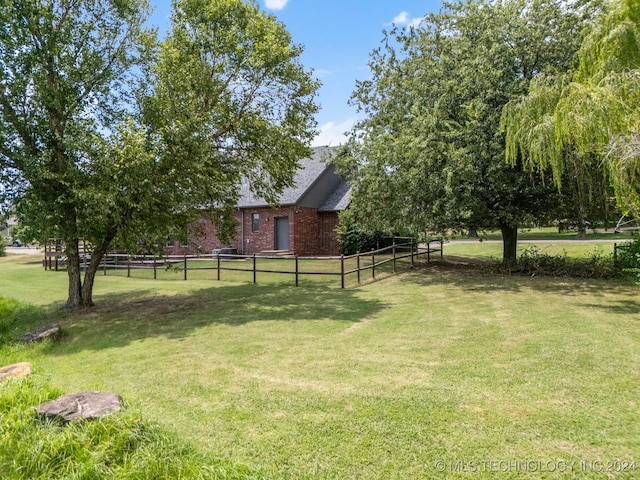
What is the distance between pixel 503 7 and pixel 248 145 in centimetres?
942

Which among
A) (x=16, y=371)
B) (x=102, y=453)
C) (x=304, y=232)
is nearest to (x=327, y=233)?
(x=304, y=232)

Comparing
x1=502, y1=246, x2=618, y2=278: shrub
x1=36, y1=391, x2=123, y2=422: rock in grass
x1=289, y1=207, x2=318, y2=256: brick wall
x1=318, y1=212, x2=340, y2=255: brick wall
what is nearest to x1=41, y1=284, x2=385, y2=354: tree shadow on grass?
x1=36, y1=391, x2=123, y2=422: rock in grass

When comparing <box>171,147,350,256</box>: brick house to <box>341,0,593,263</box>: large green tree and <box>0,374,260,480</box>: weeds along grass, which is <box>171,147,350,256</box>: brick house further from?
<box>0,374,260,480</box>: weeds along grass

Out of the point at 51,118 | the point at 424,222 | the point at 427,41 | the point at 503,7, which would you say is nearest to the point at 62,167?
the point at 51,118

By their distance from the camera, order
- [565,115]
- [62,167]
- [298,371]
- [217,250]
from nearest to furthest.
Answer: [298,371], [565,115], [62,167], [217,250]

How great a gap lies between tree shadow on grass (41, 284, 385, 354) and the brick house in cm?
907

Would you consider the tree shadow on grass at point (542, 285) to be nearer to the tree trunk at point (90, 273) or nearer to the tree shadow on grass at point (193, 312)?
the tree shadow on grass at point (193, 312)

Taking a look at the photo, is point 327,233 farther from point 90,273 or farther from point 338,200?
point 90,273

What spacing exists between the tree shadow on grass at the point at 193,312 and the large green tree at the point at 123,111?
59.4 inches

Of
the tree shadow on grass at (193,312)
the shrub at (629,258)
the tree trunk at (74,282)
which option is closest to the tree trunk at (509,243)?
the shrub at (629,258)

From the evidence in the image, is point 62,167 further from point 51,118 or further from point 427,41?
point 427,41

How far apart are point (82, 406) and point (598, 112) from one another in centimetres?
760

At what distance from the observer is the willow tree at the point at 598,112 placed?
609cm

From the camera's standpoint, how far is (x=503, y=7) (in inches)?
528
